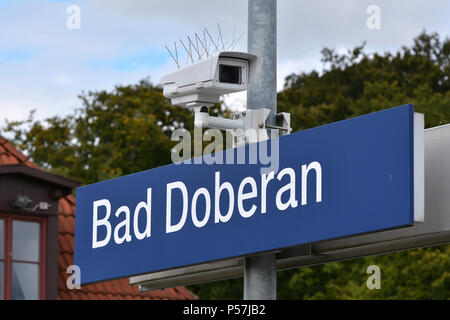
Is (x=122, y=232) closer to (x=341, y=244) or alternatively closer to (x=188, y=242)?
(x=188, y=242)

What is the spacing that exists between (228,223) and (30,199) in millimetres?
12253

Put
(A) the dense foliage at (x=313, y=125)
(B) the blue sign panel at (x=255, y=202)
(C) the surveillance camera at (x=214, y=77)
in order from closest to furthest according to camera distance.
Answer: (B) the blue sign panel at (x=255, y=202), (C) the surveillance camera at (x=214, y=77), (A) the dense foliage at (x=313, y=125)

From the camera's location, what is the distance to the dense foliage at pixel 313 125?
30.1 metres

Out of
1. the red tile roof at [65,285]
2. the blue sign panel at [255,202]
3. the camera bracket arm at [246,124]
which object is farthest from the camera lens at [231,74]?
the red tile roof at [65,285]

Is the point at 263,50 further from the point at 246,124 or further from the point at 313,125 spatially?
the point at 313,125

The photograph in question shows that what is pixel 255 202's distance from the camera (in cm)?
475

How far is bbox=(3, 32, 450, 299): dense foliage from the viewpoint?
1185 inches

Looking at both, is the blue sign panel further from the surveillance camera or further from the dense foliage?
the dense foliage

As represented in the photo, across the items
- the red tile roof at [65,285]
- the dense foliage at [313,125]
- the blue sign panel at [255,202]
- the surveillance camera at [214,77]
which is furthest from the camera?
the dense foliage at [313,125]

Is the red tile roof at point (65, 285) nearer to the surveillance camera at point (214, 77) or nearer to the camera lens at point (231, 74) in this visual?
the surveillance camera at point (214, 77)

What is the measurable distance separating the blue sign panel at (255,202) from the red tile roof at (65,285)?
1147 cm

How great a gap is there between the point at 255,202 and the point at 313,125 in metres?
33.1

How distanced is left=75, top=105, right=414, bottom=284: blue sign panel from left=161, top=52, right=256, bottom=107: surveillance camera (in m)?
0.34
